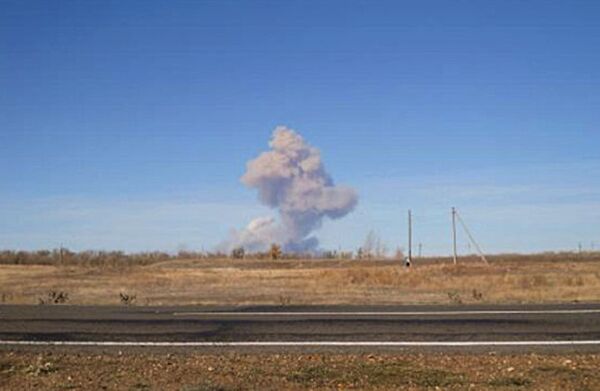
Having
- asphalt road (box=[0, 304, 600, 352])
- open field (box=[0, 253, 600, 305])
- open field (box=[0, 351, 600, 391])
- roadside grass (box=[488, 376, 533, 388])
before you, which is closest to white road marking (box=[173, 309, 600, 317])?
asphalt road (box=[0, 304, 600, 352])

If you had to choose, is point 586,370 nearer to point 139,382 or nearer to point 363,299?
point 139,382

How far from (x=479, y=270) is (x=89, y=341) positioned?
34121mm

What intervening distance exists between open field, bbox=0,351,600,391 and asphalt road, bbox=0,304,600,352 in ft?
3.98

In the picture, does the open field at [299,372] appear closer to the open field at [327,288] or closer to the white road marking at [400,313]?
the white road marking at [400,313]

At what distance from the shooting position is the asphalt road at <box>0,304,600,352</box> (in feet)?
37.9

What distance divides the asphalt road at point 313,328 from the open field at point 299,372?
1215 mm

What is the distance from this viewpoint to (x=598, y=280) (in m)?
32.1

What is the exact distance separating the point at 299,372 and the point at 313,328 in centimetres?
425

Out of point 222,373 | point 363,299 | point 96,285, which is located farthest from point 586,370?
point 96,285

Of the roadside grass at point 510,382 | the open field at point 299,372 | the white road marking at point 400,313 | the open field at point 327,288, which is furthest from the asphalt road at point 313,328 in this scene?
the open field at point 327,288

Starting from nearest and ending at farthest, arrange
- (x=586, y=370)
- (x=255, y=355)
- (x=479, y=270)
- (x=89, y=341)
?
(x=586, y=370) < (x=255, y=355) < (x=89, y=341) < (x=479, y=270)

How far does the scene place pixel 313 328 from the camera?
13.2 meters

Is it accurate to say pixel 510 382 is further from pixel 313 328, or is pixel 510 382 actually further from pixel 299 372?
pixel 313 328

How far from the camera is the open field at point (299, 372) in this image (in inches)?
325
